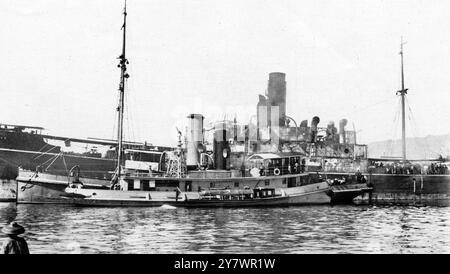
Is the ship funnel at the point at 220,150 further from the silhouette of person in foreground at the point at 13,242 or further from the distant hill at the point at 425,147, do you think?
the silhouette of person in foreground at the point at 13,242

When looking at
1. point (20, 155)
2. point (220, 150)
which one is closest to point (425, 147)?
point (220, 150)

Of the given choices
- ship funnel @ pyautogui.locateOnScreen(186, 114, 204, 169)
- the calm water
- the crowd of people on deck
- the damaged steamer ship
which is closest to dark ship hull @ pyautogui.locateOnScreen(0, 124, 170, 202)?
the damaged steamer ship

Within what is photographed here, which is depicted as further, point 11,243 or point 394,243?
point 394,243

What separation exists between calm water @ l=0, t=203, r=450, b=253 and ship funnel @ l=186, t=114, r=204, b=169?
36.1 ft

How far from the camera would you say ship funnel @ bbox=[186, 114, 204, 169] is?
124 feet

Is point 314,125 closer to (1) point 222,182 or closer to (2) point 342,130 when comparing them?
(2) point 342,130

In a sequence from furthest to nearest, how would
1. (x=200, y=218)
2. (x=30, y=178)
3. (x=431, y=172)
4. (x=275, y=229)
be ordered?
1. (x=431, y=172)
2. (x=30, y=178)
3. (x=200, y=218)
4. (x=275, y=229)

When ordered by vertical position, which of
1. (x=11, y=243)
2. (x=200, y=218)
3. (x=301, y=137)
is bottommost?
(x=200, y=218)

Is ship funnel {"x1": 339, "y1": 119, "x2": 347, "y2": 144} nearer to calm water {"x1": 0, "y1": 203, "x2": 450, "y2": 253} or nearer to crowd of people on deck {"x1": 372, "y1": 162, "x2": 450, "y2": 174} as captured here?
crowd of people on deck {"x1": 372, "y1": 162, "x2": 450, "y2": 174}
